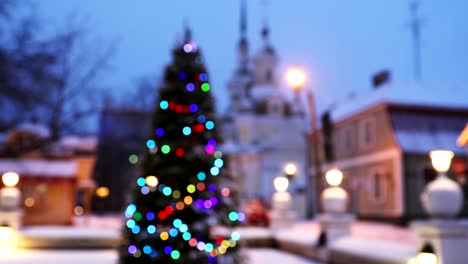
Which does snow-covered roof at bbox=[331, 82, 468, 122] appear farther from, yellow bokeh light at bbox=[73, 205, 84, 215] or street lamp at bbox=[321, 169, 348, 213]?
yellow bokeh light at bbox=[73, 205, 84, 215]

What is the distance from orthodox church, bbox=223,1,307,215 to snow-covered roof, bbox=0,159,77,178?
714 inches

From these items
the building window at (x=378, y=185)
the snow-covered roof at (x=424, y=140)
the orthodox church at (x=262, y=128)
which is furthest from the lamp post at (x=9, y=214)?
the orthodox church at (x=262, y=128)

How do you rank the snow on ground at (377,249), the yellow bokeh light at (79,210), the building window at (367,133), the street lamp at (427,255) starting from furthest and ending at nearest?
the yellow bokeh light at (79,210)
the building window at (367,133)
the snow on ground at (377,249)
the street lamp at (427,255)

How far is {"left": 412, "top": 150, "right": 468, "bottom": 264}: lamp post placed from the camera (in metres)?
7.38

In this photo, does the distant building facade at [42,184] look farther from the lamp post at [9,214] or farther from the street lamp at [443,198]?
the street lamp at [443,198]

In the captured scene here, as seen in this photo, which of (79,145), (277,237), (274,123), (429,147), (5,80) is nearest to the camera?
(5,80)

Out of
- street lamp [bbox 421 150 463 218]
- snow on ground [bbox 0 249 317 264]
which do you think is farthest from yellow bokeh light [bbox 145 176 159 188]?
street lamp [bbox 421 150 463 218]

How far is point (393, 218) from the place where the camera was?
2359cm

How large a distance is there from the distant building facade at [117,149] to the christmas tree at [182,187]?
33.6 m

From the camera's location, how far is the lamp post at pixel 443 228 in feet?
24.2

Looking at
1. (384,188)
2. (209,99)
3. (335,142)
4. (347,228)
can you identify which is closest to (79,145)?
(335,142)

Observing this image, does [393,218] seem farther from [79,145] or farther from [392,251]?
[79,145]

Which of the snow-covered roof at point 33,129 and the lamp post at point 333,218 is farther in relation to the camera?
the snow-covered roof at point 33,129

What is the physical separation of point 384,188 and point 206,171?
58.8ft
